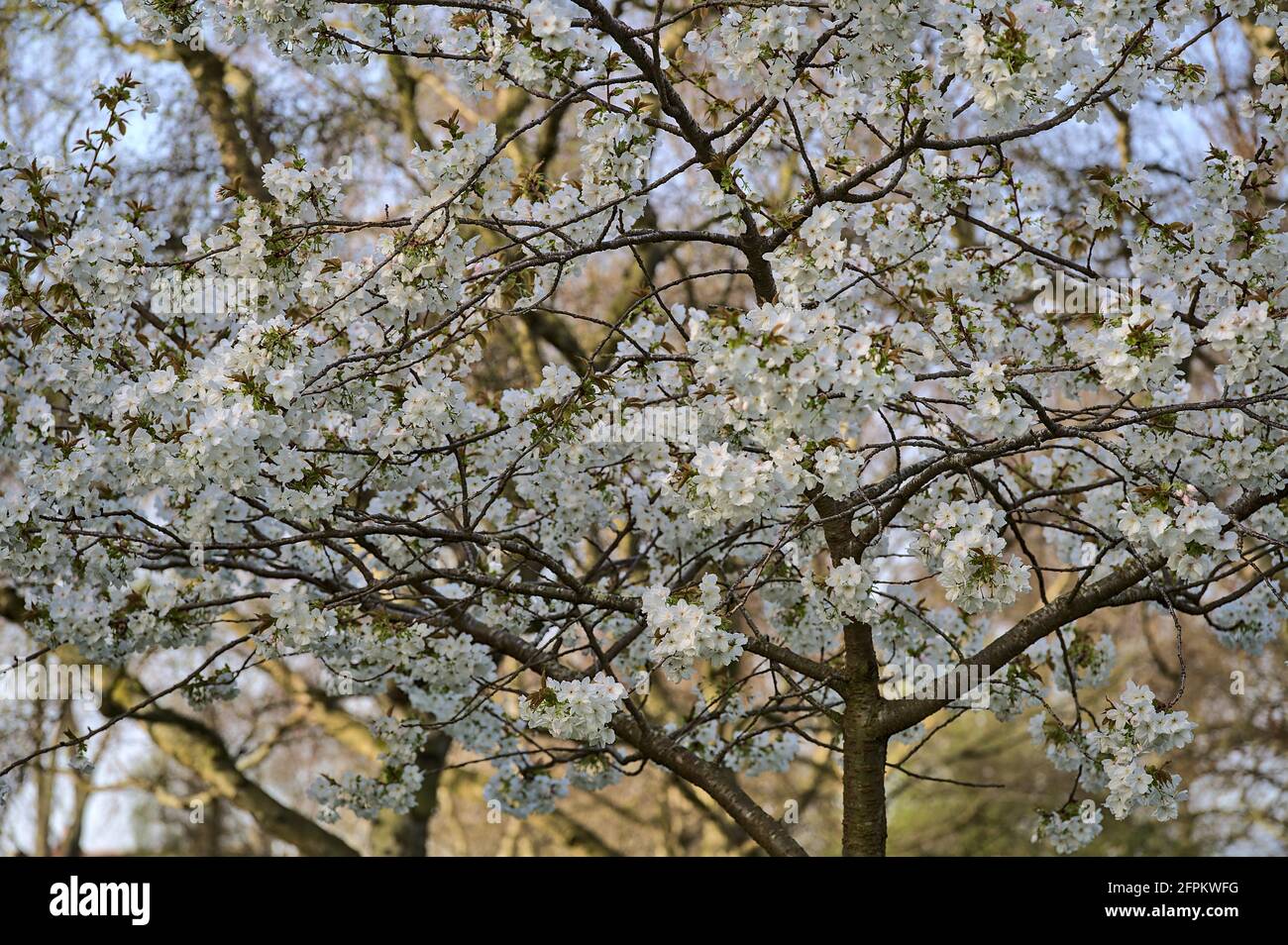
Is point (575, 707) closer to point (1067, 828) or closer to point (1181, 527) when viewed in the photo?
point (1181, 527)

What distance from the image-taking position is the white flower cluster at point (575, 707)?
3.34m

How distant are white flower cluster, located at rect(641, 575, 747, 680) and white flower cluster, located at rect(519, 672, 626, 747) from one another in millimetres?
197

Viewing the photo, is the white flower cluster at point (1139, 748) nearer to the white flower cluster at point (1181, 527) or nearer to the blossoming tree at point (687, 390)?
the blossoming tree at point (687, 390)

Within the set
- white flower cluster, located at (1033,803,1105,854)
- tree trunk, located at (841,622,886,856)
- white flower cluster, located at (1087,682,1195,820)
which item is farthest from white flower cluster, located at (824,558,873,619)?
white flower cluster, located at (1033,803,1105,854)

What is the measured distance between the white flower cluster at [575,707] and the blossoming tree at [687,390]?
0.01 m

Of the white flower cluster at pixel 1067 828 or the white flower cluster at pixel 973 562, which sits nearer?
the white flower cluster at pixel 973 562

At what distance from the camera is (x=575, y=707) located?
334 centimetres

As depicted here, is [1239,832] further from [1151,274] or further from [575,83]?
[575,83]

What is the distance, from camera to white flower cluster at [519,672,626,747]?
334 cm

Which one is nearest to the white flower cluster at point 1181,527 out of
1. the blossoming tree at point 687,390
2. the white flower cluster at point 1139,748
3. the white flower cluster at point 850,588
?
the blossoming tree at point 687,390

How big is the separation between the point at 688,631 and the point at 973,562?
0.72m
